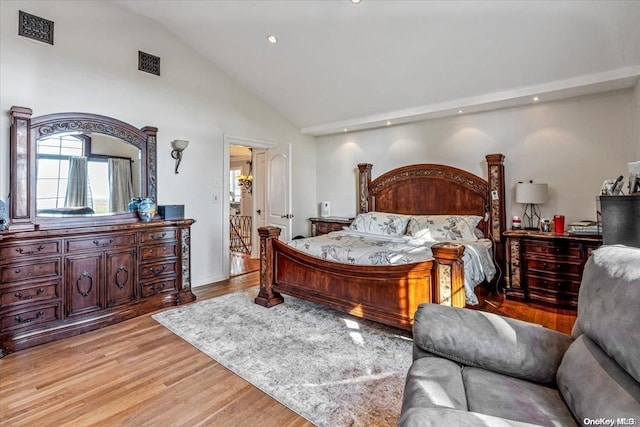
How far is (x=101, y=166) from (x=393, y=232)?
3.53m

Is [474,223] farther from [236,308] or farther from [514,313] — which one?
[236,308]

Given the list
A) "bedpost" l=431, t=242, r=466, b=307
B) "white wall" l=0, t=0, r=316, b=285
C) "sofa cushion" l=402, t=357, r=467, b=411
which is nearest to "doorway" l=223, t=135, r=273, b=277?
"white wall" l=0, t=0, r=316, b=285

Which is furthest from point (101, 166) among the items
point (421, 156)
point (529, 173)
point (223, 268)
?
point (529, 173)

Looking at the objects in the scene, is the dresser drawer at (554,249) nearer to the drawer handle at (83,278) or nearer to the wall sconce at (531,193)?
the wall sconce at (531,193)

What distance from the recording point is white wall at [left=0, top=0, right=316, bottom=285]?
9.78 feet

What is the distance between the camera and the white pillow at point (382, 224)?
427cm

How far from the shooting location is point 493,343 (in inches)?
53.8

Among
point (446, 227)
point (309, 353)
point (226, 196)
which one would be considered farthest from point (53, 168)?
point (446, 227)

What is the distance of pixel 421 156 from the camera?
4.76 m

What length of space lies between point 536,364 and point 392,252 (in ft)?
5.57

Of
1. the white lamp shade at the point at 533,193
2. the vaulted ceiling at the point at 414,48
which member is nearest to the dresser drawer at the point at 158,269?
the vaulted ceiling at the point at 414,48

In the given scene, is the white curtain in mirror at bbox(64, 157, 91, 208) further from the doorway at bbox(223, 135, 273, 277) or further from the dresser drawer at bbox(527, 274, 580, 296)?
the dresser drawer at bbox(527, 274, 580, 296)

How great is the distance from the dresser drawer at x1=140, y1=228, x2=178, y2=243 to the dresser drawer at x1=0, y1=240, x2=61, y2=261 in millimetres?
722

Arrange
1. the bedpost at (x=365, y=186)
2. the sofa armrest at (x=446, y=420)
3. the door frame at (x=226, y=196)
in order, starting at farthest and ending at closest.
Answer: the bedpost at (x=365, y=186)
the door frame at (x=226, y=196)
the sofa armrest at (x=446, y=420)
